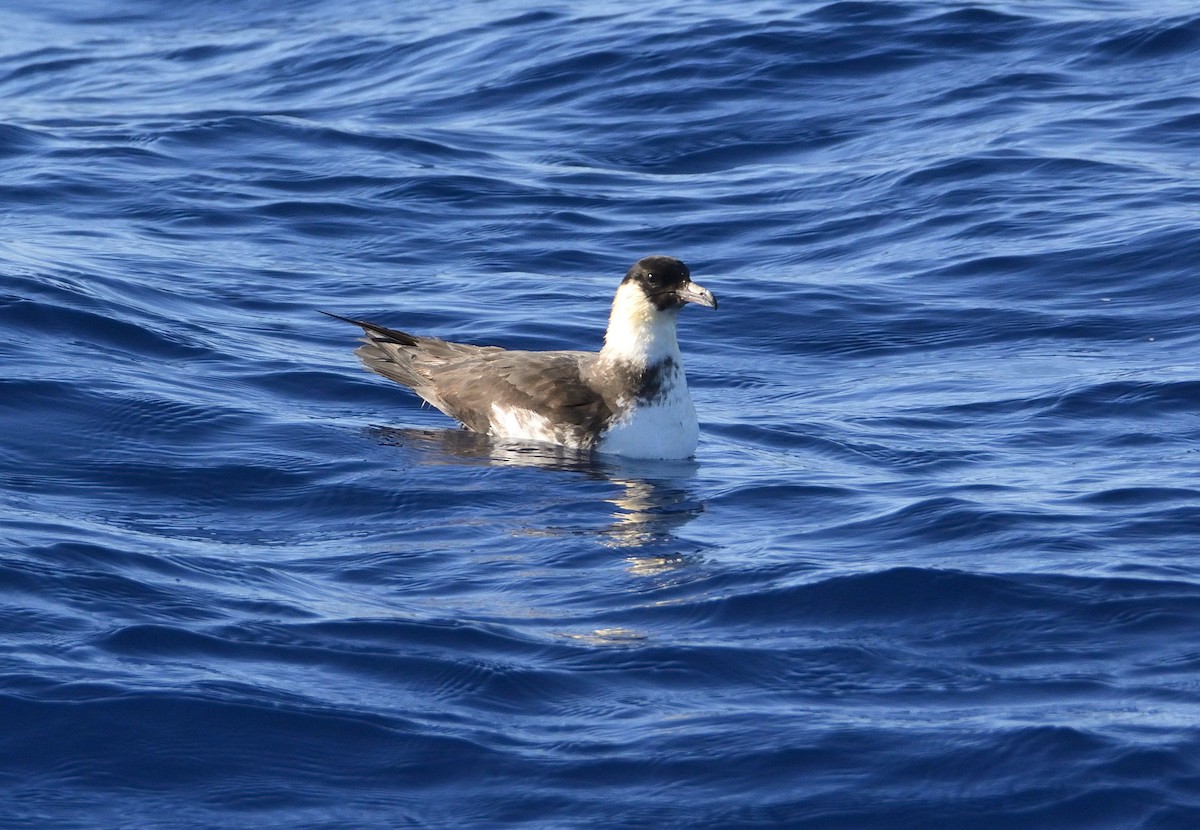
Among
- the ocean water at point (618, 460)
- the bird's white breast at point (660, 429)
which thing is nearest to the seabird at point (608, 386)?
the bird's white breast at point (660, 429)

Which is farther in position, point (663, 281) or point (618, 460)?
point (663, 281)

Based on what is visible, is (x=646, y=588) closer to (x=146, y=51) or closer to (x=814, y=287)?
(x=814, y=287)

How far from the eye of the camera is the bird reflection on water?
7.59 meters

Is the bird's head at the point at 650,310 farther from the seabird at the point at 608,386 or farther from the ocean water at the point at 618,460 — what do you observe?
the ocean water at the point at 618,460

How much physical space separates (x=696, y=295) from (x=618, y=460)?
98cm

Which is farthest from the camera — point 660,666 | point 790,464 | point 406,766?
point 790,464

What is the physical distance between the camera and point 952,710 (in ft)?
18.8

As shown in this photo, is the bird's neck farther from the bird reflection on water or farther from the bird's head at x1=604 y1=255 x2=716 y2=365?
the bird reflection on water

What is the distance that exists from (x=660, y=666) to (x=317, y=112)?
12217 mm

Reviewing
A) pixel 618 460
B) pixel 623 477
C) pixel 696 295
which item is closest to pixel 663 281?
pixel 696 295

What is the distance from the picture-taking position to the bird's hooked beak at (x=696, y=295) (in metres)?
9.38

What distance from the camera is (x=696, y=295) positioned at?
31.2 ft

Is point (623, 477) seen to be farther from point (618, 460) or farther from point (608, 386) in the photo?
point (608, 386)

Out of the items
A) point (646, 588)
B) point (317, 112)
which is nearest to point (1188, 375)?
point (646, 588)
